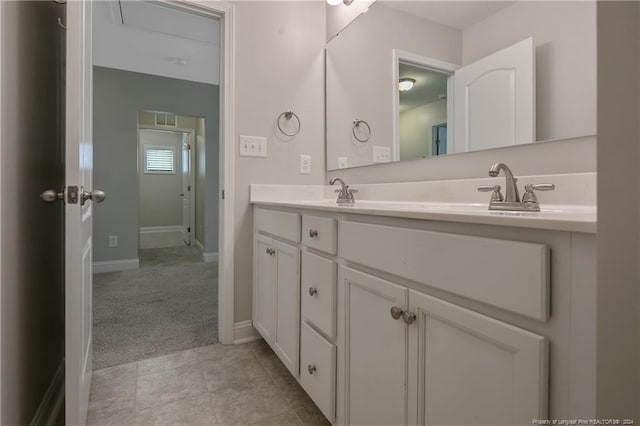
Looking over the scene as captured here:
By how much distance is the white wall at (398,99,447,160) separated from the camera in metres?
1.41

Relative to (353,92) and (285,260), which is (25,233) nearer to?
(285,260)

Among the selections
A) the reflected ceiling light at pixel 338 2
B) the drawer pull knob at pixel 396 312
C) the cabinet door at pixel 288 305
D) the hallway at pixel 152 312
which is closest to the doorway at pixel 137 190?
the hallway at pixel 152 312

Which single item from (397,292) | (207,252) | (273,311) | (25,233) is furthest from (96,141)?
(397,292)

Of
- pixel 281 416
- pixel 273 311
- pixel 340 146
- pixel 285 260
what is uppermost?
pixel 340 146

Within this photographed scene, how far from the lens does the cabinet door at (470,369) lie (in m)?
0.51

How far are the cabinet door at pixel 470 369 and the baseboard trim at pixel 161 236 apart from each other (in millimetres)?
5308

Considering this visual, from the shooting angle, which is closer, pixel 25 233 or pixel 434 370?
pixel 434 370

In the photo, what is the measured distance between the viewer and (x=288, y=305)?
1.35 metres

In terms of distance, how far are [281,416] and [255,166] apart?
4.23ft

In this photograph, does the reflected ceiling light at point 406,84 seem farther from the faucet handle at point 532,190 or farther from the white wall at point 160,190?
the white wall at point 160,190

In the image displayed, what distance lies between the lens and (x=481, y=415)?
586 millimetres

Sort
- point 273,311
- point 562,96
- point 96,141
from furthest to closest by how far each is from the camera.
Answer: point 96,141
point 273,311
point 562,96

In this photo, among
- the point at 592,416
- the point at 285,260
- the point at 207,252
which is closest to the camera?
the point at 592,416

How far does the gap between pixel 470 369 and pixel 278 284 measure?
0.98m
